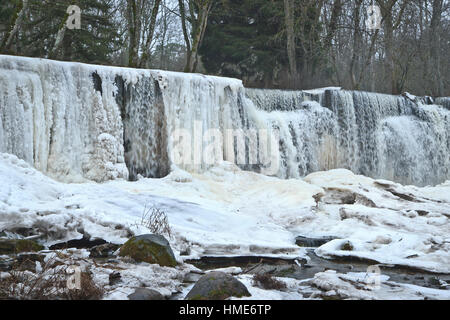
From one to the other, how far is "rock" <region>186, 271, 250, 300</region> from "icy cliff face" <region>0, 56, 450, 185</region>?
6.49m

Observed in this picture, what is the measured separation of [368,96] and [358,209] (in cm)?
931

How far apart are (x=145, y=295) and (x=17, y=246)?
231 cm

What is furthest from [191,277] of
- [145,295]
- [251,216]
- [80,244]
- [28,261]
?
[251,216]

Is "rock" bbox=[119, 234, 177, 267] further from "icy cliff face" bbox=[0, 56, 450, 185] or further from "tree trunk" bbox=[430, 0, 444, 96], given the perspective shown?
"tree trunk" bbox=[430, 0, 444, 96]

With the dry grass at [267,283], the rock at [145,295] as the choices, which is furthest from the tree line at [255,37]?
the rock at [145,295]

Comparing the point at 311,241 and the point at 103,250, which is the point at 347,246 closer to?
the point at 311,241

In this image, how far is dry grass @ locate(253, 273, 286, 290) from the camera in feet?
16.3

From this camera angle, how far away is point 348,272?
19.1 feet

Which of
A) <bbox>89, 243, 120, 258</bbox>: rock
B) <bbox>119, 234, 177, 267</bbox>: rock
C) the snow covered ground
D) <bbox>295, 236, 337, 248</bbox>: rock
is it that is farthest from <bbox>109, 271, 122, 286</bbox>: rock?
<bbox>295, 236, 337, 248</bbox>: rock

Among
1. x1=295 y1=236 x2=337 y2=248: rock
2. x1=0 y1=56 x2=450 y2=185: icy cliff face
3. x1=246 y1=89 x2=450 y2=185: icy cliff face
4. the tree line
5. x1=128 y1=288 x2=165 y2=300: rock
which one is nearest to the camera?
x1=128 y1=288 x2=165 y2=300: rock

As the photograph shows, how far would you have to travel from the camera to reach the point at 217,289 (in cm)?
431

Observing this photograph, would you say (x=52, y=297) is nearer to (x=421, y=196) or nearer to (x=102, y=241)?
(x=102, y=241)

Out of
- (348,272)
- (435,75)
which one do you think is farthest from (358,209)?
(435,75)

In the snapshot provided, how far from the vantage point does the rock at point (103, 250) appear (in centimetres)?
598
